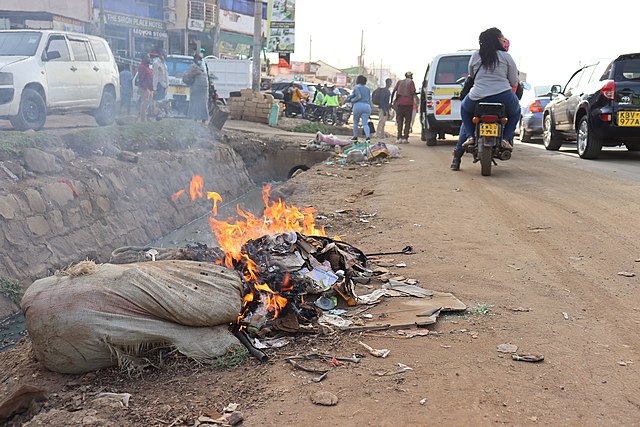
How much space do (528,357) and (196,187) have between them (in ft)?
35.8

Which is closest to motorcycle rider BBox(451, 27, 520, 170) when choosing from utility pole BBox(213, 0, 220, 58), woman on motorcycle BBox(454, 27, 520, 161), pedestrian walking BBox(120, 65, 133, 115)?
woman on motorcycle BBox(454, 27, 520, 161)

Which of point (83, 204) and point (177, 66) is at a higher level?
point (177, 66)

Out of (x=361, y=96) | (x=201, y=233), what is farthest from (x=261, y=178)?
(x=201, y=233)

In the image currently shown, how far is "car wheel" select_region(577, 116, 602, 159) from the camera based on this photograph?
11.4 metres

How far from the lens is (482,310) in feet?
12.7

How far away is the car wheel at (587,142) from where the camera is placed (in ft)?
37.5

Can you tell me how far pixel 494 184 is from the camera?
859cm

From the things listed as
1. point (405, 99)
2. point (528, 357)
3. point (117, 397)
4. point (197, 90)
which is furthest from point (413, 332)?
point (197, 90)

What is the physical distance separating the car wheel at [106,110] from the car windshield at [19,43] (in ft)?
7.35

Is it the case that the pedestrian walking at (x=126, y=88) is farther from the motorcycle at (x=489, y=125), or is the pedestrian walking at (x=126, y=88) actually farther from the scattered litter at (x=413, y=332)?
the scattered litter at (x=413, y=332)

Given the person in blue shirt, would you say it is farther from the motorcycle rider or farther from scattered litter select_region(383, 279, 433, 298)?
scattered litter select_region(383, 279, 433, 298)

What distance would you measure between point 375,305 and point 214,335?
1.12 m

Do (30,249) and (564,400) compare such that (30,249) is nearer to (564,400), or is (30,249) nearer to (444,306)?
(444,306)

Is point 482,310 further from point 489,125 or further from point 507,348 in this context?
point 489,125
